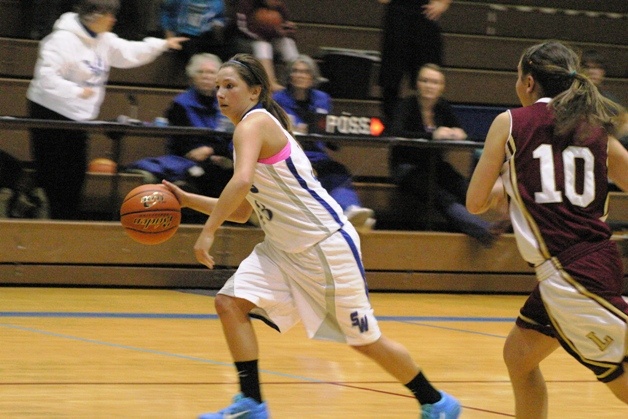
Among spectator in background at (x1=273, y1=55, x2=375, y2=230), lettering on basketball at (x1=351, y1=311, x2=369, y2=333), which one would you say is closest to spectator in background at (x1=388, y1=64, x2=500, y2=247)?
spectator in background at (x1=273, y1=55, x2=375, y2=230)

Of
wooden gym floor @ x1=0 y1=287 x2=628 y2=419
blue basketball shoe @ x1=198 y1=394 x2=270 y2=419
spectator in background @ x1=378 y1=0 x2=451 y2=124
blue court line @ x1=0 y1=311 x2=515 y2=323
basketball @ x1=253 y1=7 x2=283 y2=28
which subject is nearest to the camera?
blue basketball shoe @ x1=198 y1=394 x2=270 y2=419

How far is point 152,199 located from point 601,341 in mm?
1875

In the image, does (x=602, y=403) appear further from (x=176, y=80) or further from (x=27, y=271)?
(x=176, y=80)

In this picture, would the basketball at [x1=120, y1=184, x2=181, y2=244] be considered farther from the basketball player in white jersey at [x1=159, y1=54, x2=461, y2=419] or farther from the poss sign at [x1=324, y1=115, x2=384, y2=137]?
the poss sign at [x1=324, y1=115, x2=384, y2=137]

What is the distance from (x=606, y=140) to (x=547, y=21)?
8.98 meters

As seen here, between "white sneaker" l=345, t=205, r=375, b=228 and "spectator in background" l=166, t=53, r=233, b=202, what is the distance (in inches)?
35.8

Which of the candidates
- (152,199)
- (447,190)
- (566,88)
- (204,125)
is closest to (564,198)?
(566,88)

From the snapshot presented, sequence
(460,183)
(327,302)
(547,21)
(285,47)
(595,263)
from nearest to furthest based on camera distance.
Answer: (595,263) < (327,302) < (460,183) < (285,47) < (547,21)

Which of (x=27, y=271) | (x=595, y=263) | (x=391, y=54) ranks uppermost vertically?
(x=595, y=263)

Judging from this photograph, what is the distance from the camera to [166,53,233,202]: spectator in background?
26.1 feet

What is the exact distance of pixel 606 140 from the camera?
360 cm

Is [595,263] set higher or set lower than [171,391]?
higher

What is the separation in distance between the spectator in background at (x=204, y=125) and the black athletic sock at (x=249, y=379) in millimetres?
3918

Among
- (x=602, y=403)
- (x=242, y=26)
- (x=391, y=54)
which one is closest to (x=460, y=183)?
(x=391, y=54)
